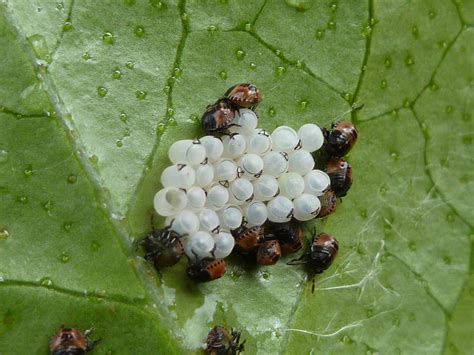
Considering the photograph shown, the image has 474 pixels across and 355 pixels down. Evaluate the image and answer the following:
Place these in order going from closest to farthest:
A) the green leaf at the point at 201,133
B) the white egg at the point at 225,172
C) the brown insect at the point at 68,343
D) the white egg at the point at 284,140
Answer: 1. the brown insect at the point at 68,343
2. the green leaf at the point at 201,133
3. the white egg at the point at 225,172
4. the white egg at the point at 284,140

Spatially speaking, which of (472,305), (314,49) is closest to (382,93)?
(314,49)

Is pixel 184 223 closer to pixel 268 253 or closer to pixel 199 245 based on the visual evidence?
pixel 199 245

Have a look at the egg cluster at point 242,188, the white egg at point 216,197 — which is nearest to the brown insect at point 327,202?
the egg cluster at point 242,188

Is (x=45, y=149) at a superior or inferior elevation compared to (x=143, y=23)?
inferior

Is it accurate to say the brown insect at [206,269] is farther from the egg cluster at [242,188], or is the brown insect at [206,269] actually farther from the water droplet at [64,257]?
the water droplet at [64,257]

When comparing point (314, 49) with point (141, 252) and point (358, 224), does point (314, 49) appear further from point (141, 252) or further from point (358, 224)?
point (141, 252)

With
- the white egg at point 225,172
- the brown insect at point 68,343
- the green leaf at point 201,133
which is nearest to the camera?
the brown insect at point 68,343

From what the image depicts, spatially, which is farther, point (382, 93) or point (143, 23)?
point (382, 93)

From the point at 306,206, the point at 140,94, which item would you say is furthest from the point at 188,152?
the point at 306,206

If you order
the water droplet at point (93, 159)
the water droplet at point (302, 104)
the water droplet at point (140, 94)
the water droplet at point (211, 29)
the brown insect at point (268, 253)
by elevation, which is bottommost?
the brown insect at point (268, 253)
